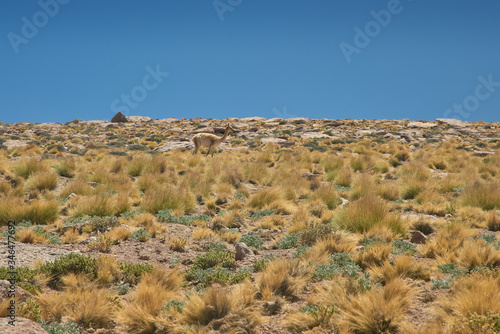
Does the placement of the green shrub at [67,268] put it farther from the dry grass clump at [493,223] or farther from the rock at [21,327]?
the dry grass clump at [493,223]

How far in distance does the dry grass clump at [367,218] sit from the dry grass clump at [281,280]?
9.65 feet

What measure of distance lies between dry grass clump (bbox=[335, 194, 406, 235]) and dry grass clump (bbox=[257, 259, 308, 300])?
2.94 m

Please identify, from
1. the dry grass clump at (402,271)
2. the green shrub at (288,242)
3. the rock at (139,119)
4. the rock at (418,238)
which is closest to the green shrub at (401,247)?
the rock at (418,238)

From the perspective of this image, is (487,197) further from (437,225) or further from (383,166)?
(383,166)

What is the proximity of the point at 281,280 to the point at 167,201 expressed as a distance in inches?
231

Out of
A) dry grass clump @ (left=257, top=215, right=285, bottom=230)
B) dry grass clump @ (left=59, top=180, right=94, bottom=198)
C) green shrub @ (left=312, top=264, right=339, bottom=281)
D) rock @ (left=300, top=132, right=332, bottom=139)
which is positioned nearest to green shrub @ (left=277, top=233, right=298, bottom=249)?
dry grass clump @ (left=257, top=215, right=285, bottom=230)

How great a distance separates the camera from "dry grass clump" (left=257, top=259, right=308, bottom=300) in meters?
4.99

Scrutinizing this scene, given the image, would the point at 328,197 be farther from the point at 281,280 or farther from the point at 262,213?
the point at 281,280

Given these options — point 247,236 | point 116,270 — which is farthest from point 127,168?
point 116,270

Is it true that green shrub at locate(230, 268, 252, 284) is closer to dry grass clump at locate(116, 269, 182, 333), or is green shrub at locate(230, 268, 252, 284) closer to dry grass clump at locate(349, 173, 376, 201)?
dry grass clump at locate(116, 269, 182, 333)

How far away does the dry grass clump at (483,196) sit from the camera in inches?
394

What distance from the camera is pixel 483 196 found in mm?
10195

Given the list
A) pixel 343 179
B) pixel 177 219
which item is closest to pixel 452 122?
pixel 343 179

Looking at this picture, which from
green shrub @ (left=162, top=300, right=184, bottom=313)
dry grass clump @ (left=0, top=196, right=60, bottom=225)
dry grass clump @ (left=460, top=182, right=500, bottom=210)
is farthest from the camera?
dry grass clump @ (left=460, top=182, right=500, bottom=210)
